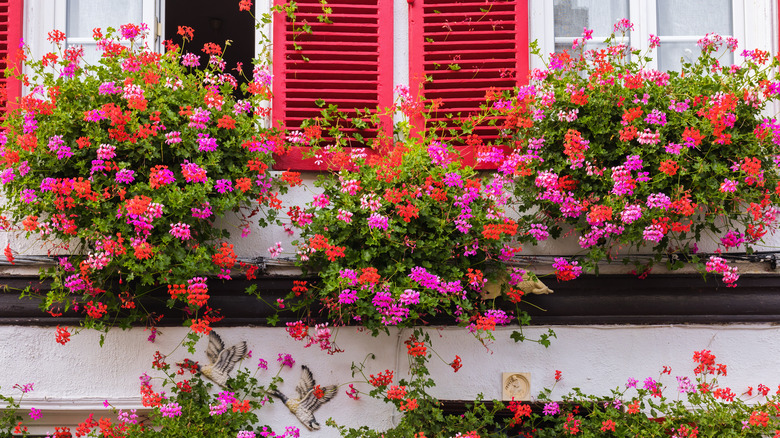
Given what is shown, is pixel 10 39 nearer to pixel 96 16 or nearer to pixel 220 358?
pixel 96 16

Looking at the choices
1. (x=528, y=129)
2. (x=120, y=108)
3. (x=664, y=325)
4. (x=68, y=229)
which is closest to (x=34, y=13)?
(x=120, y=108)

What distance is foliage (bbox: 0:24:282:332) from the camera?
3947 millimetres

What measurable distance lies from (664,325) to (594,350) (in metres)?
0.45

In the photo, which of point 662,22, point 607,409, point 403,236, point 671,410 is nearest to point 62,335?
point 403,236

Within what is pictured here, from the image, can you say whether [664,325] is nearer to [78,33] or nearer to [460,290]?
[460,290]

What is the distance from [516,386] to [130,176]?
253 centimetres

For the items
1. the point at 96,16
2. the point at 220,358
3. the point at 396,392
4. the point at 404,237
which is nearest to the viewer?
the point at 404,237

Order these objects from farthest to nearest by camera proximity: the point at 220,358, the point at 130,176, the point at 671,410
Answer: the point at 220,358
the point at 671,410
the point at 130,176

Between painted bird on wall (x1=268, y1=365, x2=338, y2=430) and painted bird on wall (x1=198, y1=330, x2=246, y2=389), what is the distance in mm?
285

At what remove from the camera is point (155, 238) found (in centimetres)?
398

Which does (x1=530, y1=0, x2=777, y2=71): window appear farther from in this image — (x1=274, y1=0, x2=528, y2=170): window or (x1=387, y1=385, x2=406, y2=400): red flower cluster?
(x1=387, y1=385, x2=406, y2=400): red flower cluster

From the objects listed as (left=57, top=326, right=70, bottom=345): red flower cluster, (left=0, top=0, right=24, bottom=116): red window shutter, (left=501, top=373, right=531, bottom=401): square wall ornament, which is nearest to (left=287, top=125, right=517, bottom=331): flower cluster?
(left=501, top=373, right=531, bottom=401): square wall ornament

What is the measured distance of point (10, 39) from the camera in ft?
15.2

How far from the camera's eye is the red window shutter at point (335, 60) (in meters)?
4.67
